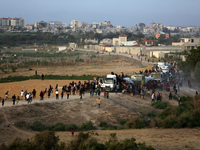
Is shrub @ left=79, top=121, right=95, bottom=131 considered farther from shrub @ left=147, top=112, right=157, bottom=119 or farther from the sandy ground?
shrub @ left=147, top=112, right=157, bottom=119

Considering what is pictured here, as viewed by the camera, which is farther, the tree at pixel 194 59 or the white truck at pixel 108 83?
the tree at pixel 194 59

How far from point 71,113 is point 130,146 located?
10.2m

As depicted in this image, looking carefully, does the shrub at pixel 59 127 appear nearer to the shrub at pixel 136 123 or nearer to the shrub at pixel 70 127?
the shrub at pixel 70 127

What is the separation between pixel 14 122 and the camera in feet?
63.3

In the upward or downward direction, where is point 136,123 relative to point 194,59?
downward

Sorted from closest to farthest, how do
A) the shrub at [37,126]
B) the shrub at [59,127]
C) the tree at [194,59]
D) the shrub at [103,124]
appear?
the shrub at [37,126] < the shrub at [59,127] < the shrub at [103,124] < the tree at [194,59]

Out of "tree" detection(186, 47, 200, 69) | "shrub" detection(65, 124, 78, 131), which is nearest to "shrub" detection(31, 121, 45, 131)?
"shrub" detection(65, 124, 78, 131)

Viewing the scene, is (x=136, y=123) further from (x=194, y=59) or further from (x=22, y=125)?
(x=194, y=59)

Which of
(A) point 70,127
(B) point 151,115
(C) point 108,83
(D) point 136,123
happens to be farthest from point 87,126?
(C) point 108,83

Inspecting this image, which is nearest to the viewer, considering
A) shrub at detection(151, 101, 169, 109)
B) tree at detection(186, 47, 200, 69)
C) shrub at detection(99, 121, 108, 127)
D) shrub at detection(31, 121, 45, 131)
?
shrub at detection(31, 121, 45, 131)

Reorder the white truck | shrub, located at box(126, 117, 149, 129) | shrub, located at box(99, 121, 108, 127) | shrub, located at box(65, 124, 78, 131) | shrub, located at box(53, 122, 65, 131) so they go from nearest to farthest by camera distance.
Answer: shrub, located at box(53, 122, 65, 131) < shrub, located at box(65, 124, 78, 131) < shrub, located at box(126, 117, 149, 129) < shrub, located at box(99, 121, 108, 127) < the white truck

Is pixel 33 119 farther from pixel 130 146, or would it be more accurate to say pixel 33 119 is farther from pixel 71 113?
pixel 130 146

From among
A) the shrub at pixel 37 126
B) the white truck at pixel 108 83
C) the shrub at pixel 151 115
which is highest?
the white truck at pixel 108 83

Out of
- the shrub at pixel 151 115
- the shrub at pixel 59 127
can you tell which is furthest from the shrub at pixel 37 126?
the shrub at pixel 151 115
